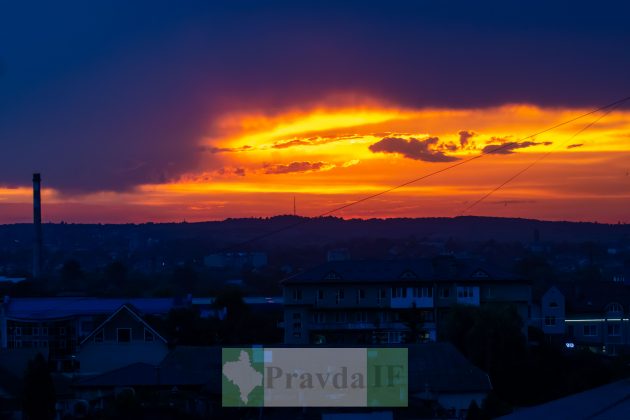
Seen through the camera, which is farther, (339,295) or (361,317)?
(339,295)

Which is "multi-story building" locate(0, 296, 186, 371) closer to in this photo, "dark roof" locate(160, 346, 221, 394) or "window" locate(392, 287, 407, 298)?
"window" locate(392, 287, 407, 298)

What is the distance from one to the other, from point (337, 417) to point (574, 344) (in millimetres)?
32665

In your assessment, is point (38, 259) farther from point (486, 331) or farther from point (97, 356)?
point (486, 331)

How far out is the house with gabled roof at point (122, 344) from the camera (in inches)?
1887

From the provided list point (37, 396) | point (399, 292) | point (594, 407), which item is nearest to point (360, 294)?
point (399, 292)

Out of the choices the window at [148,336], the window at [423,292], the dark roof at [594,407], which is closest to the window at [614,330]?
the window at [423,292]

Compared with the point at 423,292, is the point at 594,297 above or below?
below

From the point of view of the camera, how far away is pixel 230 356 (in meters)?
34.7

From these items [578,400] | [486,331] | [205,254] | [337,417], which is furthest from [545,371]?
[205,254]

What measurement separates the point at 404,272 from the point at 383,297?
1.79 m

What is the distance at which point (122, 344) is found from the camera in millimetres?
48031

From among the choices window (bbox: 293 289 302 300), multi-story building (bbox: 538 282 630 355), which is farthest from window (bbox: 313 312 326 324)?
multi-story building (bbox: 538 282 630 355)

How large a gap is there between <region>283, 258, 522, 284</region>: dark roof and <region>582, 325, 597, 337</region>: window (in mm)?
6276

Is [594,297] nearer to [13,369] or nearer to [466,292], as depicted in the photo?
[466,292]
